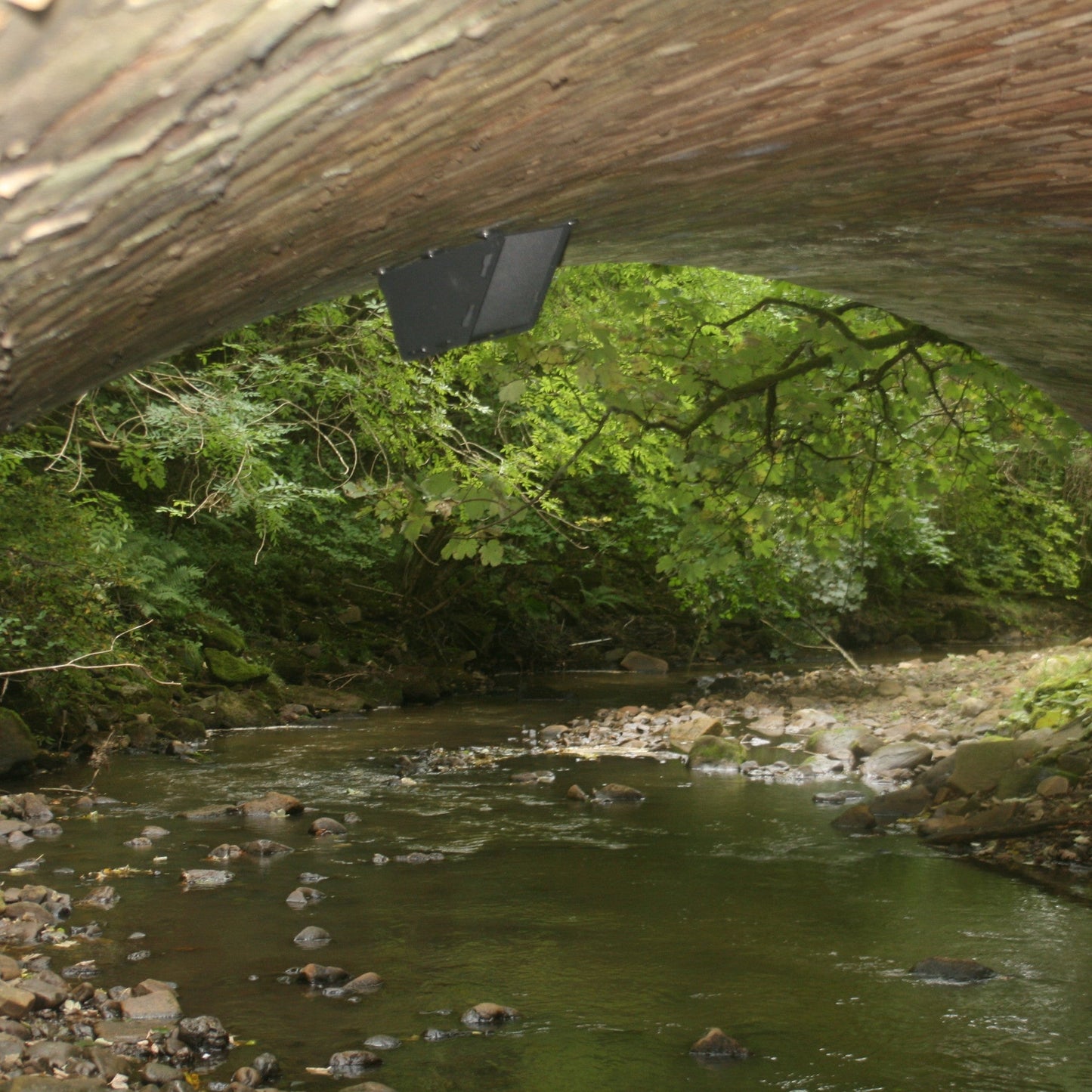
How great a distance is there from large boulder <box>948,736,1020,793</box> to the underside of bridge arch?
6.56 meters

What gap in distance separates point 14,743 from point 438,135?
953 centimetres

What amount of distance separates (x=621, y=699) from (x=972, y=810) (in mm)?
7328

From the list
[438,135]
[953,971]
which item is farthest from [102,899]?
[438,135]

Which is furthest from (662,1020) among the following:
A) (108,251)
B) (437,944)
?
(108,251)

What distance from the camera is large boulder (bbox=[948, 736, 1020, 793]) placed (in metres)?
7.97

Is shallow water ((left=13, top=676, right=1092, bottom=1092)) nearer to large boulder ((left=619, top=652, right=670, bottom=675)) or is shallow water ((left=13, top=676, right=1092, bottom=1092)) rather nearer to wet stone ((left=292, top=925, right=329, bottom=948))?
wet stone ((left=292, top=925, right=329, bottom=948))

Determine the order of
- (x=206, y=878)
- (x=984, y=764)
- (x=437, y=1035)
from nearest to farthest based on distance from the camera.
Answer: (x=437, y=1035), (x=206, y=878), (x=984, y=764)

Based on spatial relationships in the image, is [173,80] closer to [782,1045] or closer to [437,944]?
[782,1045]

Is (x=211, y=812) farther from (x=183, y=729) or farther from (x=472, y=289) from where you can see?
(x=472, y=289)

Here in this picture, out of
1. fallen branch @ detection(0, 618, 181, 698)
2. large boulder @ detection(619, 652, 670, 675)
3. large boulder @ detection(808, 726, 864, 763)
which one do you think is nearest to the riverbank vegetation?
fallen branch @ detection(0, 618, 181, 698)

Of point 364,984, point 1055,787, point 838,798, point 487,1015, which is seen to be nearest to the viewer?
point 487,1015

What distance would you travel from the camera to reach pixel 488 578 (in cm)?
1922

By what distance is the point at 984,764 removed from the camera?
8047 mm

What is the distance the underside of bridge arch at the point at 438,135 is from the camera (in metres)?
1.07
